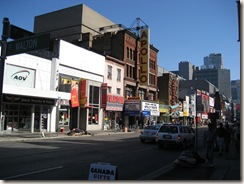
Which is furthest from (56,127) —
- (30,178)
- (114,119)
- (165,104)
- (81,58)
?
(165,104)

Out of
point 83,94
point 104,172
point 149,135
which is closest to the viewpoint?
point 104,172

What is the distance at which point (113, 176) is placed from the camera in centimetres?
570

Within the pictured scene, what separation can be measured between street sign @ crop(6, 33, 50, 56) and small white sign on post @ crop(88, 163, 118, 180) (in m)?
3.71

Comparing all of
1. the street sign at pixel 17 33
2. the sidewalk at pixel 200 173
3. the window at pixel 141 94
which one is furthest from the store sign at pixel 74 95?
the street sign at pixel 17 33

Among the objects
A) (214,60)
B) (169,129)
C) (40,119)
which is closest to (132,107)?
(40,119)

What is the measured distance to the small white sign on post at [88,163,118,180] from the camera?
571 cm

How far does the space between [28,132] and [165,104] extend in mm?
37468

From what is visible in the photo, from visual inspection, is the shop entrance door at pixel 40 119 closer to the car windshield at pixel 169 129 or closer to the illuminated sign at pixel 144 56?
the car windshield at pixel 169 129

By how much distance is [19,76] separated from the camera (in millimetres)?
27422

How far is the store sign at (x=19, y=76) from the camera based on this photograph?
26266mm

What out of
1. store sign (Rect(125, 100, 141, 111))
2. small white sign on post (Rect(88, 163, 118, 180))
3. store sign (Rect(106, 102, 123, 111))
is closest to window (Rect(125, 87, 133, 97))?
store sign (Rect(125, 100, 141, 111))

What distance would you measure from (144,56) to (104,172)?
147 feet

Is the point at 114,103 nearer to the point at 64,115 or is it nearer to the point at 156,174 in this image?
the point at 64,115

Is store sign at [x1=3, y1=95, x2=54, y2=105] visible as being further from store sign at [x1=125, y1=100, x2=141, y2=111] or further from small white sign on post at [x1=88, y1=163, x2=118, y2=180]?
small white sign on post at [x1=88, y1=163, x2=118, y2=180]
